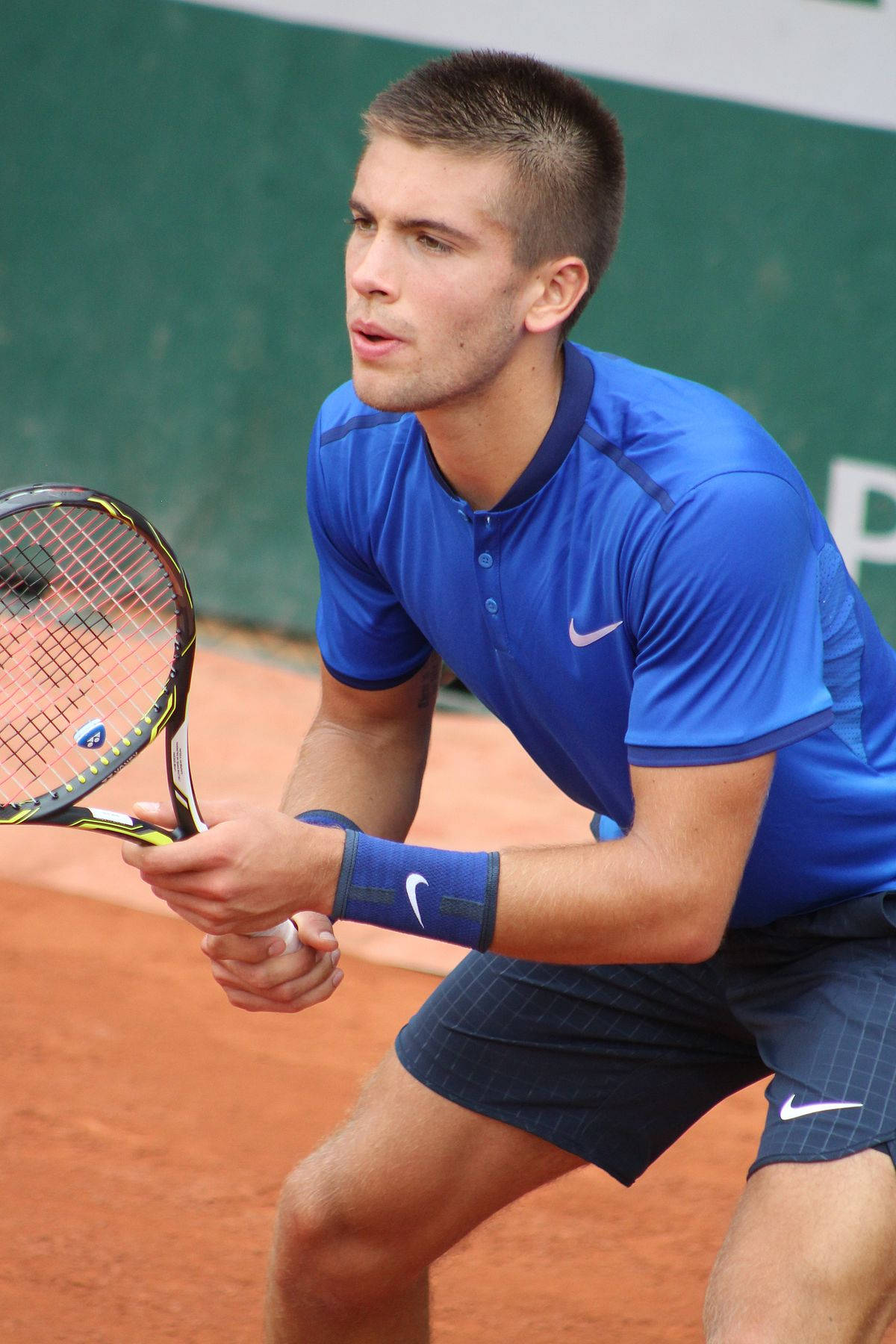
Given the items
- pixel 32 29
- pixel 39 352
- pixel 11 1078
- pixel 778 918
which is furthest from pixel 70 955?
pixel 32 29

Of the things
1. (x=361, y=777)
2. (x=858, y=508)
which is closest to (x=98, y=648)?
(x=361, y=777)

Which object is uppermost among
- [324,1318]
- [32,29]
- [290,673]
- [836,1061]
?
[32,29]

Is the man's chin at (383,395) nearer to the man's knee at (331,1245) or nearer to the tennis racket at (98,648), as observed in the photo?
the tennis racket at (98,648)

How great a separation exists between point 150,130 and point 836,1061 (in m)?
5.05

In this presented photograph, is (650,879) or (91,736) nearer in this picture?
(650,879)

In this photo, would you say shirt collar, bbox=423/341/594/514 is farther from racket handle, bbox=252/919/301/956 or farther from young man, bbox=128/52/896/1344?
racket handle, bbox=252/919/301/956

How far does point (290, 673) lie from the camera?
6.21 m

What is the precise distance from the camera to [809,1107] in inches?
86.3

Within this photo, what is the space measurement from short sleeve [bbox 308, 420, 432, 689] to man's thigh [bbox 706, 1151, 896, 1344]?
104cm

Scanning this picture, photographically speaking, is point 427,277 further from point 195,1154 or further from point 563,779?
point 195,1154

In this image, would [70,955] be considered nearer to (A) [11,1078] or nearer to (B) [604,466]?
(A) [11,1078]

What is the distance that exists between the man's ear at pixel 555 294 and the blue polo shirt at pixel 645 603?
9cm

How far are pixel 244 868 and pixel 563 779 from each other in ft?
2.24

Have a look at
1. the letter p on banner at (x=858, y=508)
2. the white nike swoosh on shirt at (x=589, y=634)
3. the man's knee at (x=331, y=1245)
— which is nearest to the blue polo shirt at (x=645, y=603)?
the white nike swoosh on shirt at (x=589, y=634)
